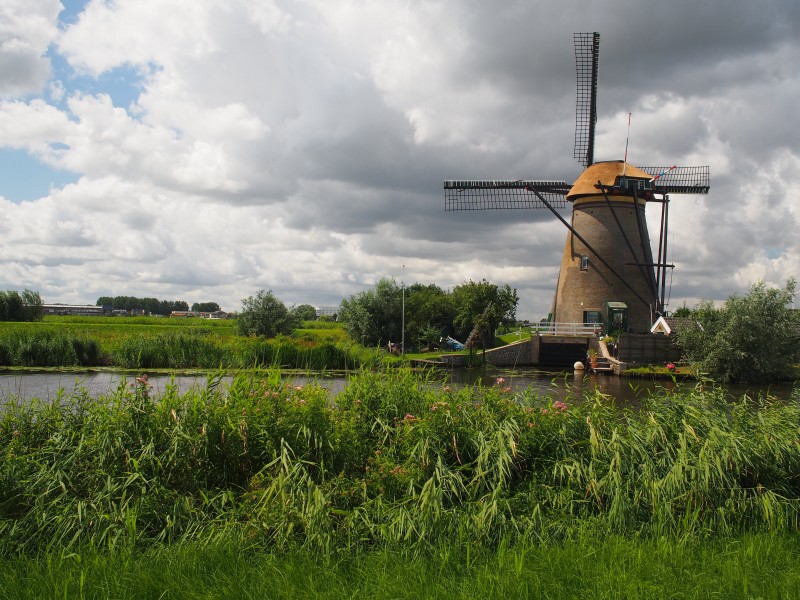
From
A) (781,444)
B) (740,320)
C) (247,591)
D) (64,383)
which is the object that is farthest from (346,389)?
(740,320)

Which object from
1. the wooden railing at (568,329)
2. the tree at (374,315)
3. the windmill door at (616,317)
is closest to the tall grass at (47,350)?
the tree at (374,315)

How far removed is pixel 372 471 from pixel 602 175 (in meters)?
29.5

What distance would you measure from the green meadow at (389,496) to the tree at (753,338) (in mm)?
21512

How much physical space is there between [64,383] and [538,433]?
49.5ft

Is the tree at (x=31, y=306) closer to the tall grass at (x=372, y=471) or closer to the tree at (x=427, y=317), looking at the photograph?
the tree at (x=427, y=317)

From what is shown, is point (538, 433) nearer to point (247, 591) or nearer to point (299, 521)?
point (299, 521)

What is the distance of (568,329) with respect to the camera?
33.0 m

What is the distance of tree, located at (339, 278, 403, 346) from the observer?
38.3m

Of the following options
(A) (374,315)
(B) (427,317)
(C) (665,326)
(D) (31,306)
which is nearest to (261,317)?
(A) (374,315)

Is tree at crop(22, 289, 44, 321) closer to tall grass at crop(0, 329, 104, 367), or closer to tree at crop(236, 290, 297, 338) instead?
tree at crop(236, 290, 297, 338)

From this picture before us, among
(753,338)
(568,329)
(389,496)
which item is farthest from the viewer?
(568,329)

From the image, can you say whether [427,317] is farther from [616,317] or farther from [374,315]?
[616,317]

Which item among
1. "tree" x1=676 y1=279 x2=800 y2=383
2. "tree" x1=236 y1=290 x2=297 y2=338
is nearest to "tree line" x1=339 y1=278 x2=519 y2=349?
"tree" x1=236 y1=290 x2=297 y2=338

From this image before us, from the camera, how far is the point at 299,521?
13.9 ft
